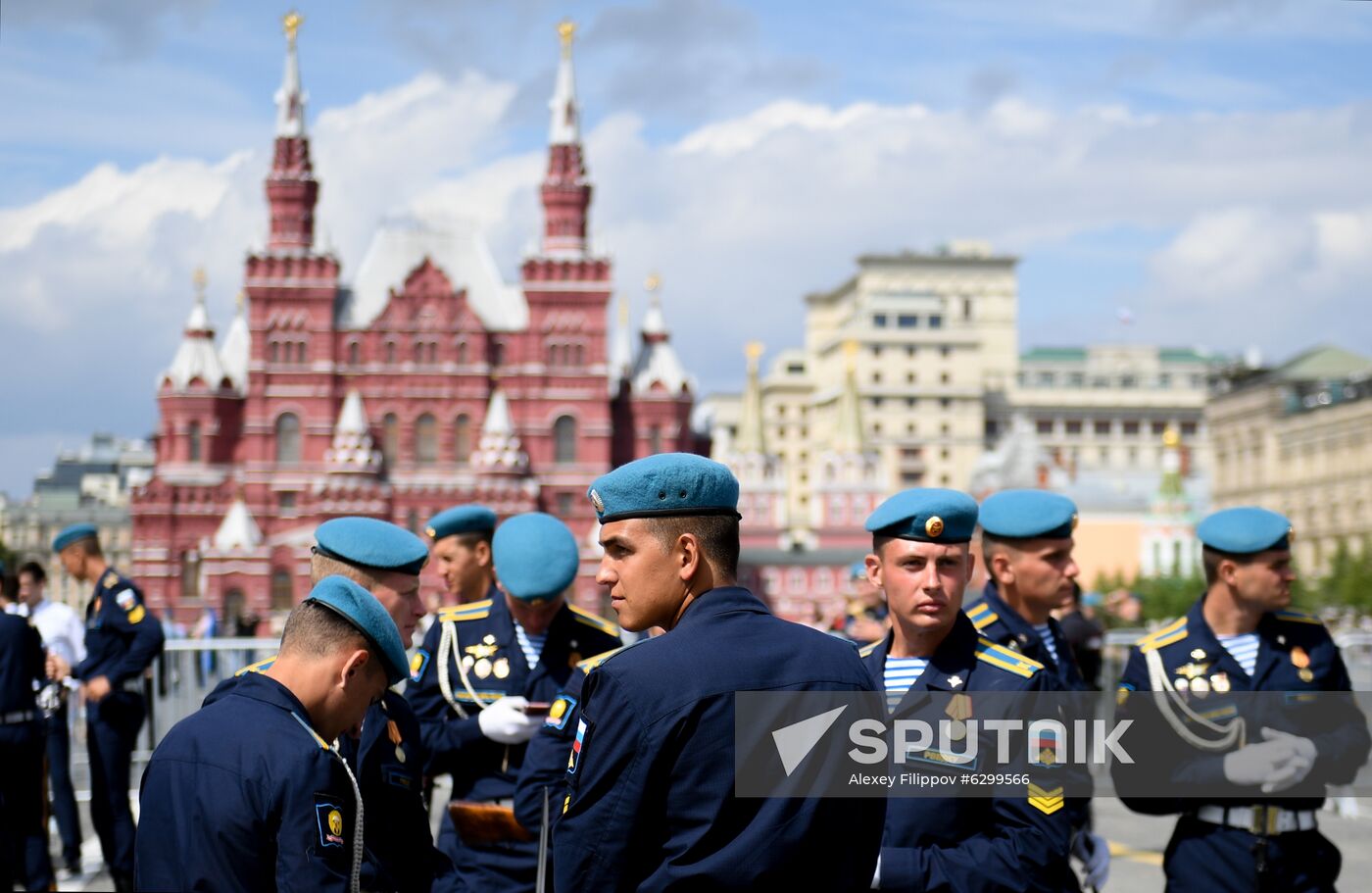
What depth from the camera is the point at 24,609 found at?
10.3 metres

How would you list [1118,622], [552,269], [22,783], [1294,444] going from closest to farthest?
[22,783] → [1118,622] → [552,269] → [1294,444]

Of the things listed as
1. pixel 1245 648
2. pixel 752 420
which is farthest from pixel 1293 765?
pixel 752 420

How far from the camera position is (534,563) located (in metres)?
5.53

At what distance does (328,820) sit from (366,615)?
42 cm

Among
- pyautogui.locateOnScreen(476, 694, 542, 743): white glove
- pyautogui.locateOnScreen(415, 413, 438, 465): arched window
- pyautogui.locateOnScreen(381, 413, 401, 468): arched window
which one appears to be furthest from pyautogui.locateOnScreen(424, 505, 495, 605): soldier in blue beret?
pyautogui.locateOnScreen(381, 413, 401, 468): arched window

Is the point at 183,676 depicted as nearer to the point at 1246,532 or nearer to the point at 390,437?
the point at 1246,532

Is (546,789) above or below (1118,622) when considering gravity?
above

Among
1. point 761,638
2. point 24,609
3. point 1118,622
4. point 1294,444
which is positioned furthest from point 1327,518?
point 761,638

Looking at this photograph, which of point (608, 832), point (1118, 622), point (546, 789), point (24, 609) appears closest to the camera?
point (608, 832)

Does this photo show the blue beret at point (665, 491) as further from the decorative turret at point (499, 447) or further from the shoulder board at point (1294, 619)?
the decorative turret at point (499, 447)

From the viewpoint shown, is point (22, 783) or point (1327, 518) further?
point (1327, 518)

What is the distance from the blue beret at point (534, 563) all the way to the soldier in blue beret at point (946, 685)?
1412mm

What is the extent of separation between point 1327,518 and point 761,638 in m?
72.3

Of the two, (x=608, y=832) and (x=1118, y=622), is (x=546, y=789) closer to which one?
(x=608, y=832)
